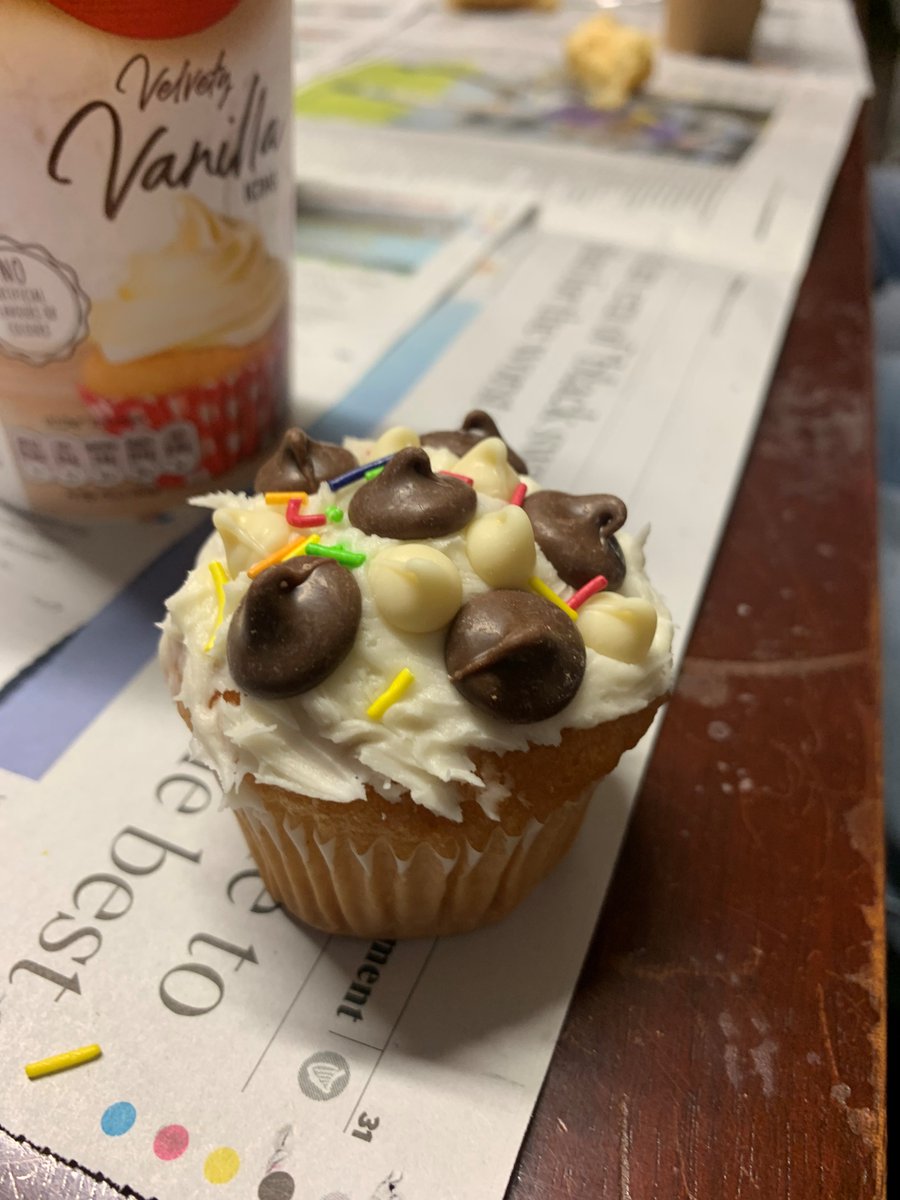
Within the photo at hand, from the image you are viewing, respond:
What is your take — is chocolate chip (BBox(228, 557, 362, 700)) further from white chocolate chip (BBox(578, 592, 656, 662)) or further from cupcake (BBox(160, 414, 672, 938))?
white chocolate chip (BBox(578, 592, 656, 662))

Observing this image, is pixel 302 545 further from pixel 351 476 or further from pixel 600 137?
pixel 600 137

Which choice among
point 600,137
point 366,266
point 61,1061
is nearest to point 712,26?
point 600,137

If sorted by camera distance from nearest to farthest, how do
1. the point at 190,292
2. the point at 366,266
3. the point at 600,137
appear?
the point at 190,292 → the point at 366,266 → the point at 600,137

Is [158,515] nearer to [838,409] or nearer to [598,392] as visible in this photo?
[598,392]

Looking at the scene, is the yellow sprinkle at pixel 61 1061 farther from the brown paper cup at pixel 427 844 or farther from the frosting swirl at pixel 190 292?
the frosting swirl at pixel 190 292

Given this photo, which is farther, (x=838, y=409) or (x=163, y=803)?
(x=838, y=409)

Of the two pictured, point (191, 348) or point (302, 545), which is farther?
point (191, 348)

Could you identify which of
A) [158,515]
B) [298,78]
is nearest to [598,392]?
[158,515]
